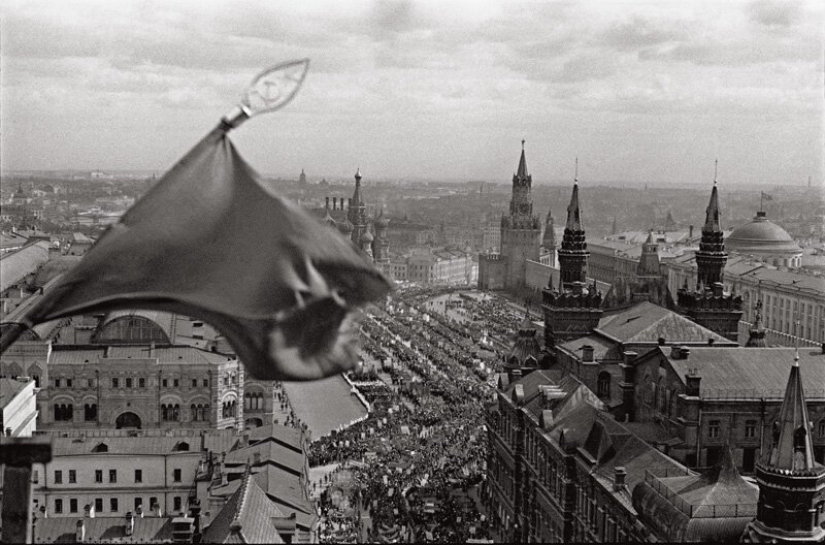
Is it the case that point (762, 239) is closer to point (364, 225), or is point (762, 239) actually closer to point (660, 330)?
point (364, 225)

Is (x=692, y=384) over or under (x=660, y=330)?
under

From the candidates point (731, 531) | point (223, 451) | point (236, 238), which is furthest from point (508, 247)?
point (236, 238)

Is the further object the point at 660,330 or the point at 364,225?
the point at 364,225

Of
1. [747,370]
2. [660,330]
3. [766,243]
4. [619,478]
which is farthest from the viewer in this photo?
[766,243]

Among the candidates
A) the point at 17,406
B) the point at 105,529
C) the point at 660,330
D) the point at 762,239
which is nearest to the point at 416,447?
the point at 660,330

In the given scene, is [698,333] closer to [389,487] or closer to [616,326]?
[616,326]

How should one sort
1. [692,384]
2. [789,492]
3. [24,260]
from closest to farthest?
1. [789,492]
2. [692,384]
3. [24,260]

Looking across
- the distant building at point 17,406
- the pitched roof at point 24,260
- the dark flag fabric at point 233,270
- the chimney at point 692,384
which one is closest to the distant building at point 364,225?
the pitched roof at point 24,260

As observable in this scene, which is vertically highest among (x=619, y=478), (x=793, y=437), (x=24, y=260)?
(x=793, y=437)
